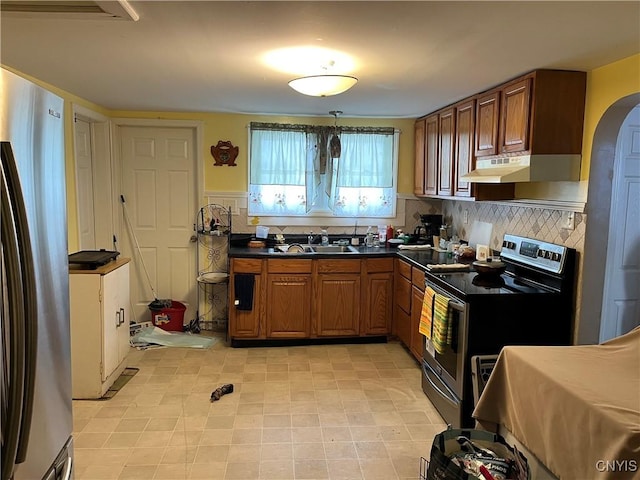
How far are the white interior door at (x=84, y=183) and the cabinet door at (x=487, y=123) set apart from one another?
11.0 feet

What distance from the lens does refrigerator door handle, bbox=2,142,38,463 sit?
1.24m

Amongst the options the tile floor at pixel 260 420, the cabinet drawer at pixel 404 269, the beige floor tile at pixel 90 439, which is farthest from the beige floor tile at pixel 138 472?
the cabinet drawer at pixel 404 269

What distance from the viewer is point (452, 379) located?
3021 mm

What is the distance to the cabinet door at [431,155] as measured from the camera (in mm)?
4469

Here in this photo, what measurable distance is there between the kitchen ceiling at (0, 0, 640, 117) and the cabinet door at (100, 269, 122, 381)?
1451 mm

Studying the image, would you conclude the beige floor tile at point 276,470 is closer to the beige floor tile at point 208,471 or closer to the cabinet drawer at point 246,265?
the beige floor tile at point 208,471

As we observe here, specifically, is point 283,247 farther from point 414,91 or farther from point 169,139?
point 414,91

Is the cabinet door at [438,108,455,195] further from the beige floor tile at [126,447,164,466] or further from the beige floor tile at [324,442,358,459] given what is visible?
the beige floor tile at [126,447,164,466]

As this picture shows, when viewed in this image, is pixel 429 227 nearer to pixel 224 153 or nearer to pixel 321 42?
pixel 224 153

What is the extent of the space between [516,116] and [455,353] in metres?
1.56

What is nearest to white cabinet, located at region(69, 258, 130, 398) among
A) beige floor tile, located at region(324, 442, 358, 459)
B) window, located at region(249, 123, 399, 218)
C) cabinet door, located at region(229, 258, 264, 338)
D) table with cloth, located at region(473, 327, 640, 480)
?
cabinet door, located at region(229, 258, 264, 338)

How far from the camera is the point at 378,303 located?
14.9ft

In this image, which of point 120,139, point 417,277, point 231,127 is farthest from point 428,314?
point 120,139

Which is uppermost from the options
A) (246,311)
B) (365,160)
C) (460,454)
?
(365,160)
